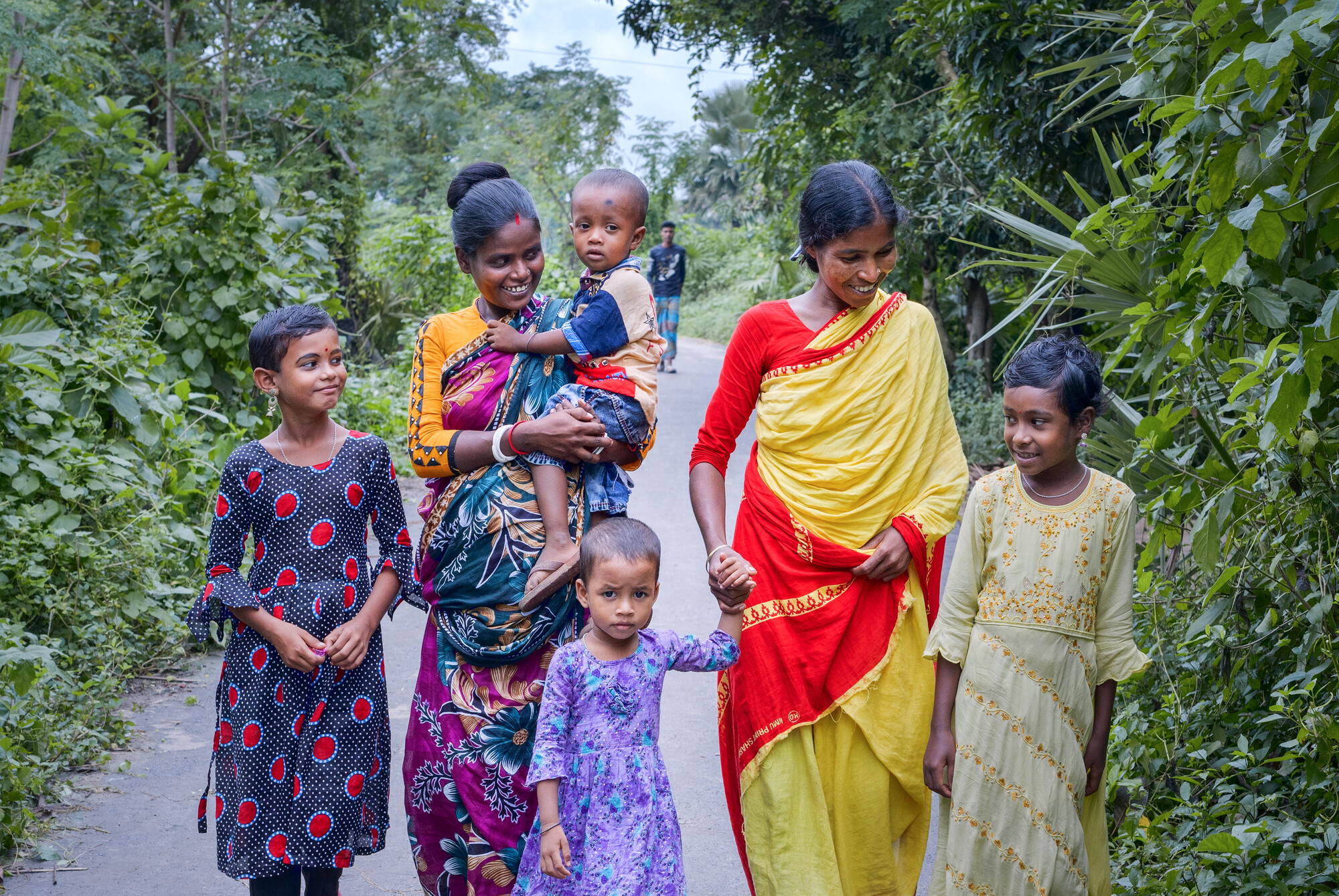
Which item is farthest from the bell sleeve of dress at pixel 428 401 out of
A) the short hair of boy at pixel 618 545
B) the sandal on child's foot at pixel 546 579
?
the short hair of boy at pixel 618 545

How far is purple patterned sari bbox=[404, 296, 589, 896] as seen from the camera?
106 inches

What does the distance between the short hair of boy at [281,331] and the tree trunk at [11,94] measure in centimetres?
386

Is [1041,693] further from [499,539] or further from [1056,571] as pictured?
[499,539]

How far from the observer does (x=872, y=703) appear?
2.87 meters

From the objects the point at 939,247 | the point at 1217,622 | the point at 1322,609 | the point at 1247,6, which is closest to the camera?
the point at 1247,6

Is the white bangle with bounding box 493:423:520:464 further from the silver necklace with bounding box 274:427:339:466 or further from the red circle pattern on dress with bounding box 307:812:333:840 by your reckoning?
the red circle pattern on dress with bounding box 307:812:333:840

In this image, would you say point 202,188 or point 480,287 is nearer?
point 480,287

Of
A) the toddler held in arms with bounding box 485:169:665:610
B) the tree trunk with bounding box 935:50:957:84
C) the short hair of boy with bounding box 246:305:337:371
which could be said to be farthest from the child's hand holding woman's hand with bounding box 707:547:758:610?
the tree trunk with bounding box 935:50:957:84

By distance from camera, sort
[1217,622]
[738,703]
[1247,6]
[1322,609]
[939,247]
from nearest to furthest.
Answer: [1247,6] → [1322,609] → [738,703] → [1217,622] → [939,247]

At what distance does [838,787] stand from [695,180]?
30.9m

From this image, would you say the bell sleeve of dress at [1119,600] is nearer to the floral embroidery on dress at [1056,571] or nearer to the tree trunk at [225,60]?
the floral embroidery on dress at [1056,571]

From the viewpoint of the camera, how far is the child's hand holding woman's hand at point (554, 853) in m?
2.41

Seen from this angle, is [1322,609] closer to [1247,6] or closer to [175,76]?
[1247,6]

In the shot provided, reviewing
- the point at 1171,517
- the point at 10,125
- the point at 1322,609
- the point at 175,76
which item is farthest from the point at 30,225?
the point at 1322,609
